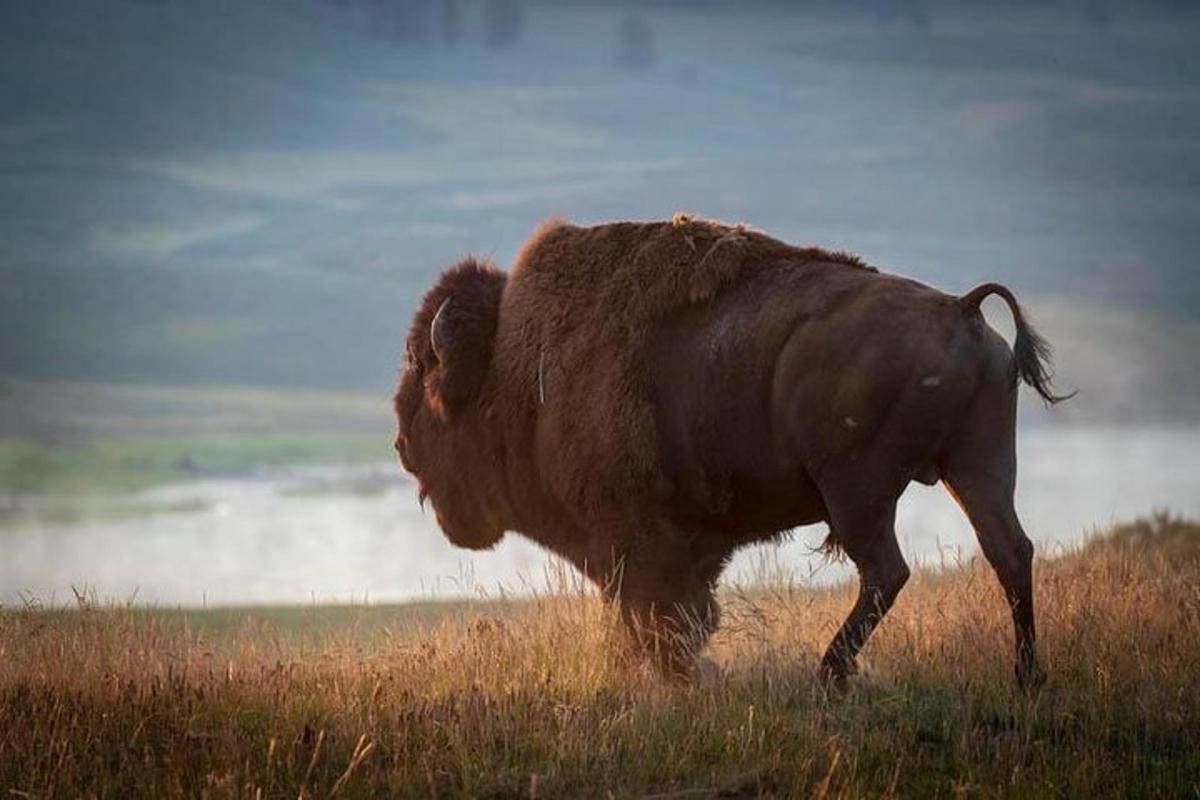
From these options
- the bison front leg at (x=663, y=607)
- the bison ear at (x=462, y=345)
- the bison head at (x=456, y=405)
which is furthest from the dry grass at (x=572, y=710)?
the bison ear at (x=462, y=345)

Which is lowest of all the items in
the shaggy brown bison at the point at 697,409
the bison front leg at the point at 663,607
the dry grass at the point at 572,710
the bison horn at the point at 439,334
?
the dry grass at the point at 572,710

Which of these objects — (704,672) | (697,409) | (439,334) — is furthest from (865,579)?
(439,334)

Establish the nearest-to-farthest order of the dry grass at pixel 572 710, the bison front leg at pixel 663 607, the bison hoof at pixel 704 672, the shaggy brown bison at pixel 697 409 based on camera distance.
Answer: the dry grass at pixel 572 710 < the shaggy brown bison at pixel 697 409 < the bison hoof at pixel 704 672 < the bison front leg at pixel 663 607

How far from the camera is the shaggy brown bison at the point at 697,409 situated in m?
10.4

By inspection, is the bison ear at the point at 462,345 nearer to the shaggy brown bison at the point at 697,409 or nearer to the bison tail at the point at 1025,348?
the shaggy brown bison at the point at 697,409

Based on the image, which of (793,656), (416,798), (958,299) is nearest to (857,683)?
(793,656)

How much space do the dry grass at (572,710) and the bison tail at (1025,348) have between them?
5.38ft

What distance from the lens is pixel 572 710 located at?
9.71 meters

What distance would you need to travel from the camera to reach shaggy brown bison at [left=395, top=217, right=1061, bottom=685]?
1041 cm

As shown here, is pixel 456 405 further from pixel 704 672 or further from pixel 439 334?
pixel 704 672

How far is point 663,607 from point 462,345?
231 centimetres

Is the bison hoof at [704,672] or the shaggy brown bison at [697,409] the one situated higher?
the shaggy brown bison at [697,409]

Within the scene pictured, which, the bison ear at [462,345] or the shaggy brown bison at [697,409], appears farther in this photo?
the bison ear at [462,345]

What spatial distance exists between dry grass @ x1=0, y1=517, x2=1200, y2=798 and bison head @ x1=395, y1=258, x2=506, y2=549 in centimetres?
72
